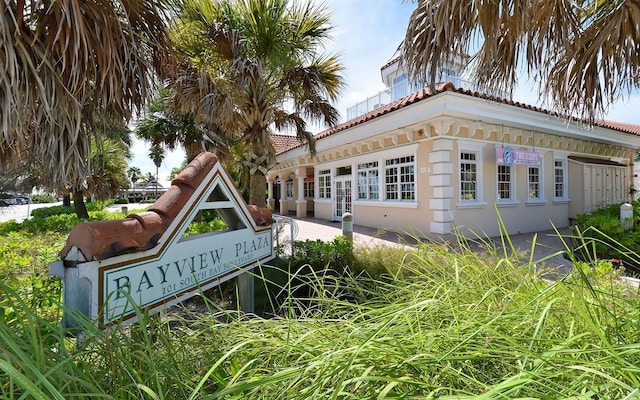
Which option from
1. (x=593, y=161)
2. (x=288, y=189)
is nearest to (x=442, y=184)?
(x=593, y=161)

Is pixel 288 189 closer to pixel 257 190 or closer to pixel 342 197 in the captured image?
pixel 342 197

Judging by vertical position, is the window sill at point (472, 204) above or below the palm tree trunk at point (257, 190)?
below

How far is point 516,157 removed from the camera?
10.4 m

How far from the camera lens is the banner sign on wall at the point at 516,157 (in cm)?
1012

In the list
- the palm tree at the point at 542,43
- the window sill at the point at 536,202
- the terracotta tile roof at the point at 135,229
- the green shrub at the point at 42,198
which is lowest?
the window sill at the point at 536,202

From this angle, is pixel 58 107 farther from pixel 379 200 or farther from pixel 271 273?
pixel 379 200

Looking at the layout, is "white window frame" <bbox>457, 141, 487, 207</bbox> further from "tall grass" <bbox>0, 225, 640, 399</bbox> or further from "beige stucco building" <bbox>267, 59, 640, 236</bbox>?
"tall grass" <bbox>0, 225, 640, 399</bbox>

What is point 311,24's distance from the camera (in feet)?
25.1

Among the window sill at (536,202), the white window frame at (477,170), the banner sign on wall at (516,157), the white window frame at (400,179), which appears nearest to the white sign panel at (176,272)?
the white window frame at (400,179)

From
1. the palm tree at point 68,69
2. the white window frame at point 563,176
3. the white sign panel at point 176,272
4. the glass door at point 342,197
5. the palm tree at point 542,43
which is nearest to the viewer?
the white sign panel at point 176,272

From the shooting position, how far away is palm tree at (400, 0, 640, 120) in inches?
128

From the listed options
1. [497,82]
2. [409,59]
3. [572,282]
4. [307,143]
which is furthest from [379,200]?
[572,282]

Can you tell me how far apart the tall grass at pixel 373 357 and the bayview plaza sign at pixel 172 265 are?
27 cm

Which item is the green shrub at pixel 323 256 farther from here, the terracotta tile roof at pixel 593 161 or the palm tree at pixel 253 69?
the terracotta tile roof at pixel 593 161
